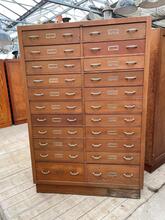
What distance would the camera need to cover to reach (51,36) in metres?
1.44

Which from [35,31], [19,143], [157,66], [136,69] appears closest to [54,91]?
[35,31]

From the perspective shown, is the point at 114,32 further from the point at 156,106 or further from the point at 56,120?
the point at 156,106

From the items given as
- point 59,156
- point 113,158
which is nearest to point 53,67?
point 59,156

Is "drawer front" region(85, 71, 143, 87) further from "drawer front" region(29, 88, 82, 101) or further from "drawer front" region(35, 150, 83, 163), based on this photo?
"drawer front" region(35, 150, 83, 163)

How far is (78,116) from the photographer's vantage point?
62.7 inches

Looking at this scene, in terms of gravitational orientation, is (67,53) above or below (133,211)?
above

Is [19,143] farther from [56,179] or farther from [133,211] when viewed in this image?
[133,211]

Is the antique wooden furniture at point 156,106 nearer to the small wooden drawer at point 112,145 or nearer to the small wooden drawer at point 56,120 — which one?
the small wooden drawer at point 112,145

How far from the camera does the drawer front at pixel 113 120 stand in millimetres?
1538

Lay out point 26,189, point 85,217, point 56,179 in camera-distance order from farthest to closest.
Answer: point 26,189 < point 56,179 < point 85,217

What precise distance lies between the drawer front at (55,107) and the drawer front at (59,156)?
0.38 m

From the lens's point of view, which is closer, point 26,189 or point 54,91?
point 54,91

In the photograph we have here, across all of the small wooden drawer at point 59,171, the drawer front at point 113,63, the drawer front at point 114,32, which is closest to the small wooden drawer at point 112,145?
the small wooden drawer at point 59,171

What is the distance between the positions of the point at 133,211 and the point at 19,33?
5.69 ft
